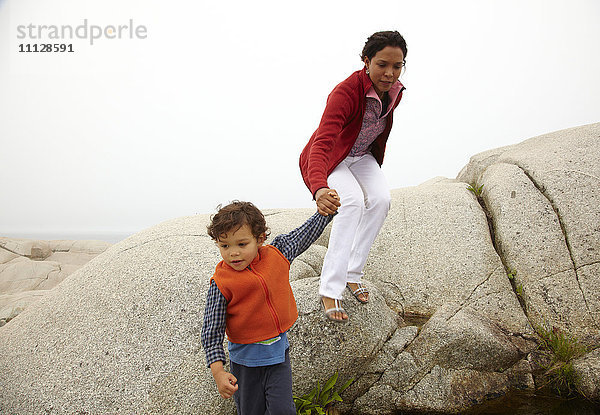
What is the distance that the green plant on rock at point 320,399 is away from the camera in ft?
13.2

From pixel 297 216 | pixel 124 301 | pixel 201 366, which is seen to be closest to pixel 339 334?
pixel 201 366

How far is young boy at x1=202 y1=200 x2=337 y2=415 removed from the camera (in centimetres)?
286

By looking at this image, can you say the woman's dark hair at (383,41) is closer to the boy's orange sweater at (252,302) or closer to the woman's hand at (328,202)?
the woman's hand at (328,202)

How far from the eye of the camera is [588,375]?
169 inches

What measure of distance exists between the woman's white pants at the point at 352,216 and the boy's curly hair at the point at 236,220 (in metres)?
1.23

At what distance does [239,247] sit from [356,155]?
6.68 ft

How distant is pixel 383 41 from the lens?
152 inches

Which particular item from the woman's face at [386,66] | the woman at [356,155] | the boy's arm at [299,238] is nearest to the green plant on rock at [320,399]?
the woman at [356,155]

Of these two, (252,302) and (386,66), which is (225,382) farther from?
(386,66)

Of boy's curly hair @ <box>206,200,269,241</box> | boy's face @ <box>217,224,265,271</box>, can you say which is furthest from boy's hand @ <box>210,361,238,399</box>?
boy's curly hair @ <box>206,200,269,241</box>

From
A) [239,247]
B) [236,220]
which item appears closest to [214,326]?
[239,247]

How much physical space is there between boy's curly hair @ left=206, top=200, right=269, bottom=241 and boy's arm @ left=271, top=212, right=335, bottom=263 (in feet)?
1.16

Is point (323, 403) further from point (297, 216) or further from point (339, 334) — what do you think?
point (297, 216)

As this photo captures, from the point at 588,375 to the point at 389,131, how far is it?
319 centimetres
